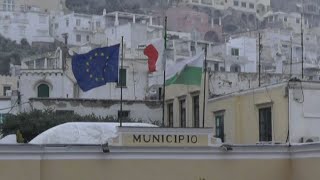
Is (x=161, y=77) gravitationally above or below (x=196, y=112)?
above

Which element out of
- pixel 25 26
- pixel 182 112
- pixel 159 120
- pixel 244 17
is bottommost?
pixel 159 120

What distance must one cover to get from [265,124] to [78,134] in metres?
7.17

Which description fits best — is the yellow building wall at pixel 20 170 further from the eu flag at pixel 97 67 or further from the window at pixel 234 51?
the window at pixel 234 51

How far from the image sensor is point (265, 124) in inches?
897

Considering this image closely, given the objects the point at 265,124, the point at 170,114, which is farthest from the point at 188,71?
the point at 170,114

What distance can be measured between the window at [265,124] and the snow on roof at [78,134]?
6076 mm

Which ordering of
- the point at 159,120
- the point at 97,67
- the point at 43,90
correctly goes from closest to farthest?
the point at 97,67 < the point at 159,120 < the point at 43,90

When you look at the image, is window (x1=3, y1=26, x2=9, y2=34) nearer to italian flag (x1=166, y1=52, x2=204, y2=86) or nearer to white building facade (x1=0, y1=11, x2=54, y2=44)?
white building facade (x1=0, y1=11, x2=54, y2=44)

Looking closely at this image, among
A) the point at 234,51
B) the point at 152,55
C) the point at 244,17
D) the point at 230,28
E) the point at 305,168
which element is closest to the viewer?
the point at 305,168

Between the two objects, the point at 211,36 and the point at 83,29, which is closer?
the point at 83,29

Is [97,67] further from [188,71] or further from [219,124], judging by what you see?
[219,124]

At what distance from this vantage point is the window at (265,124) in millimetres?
22562

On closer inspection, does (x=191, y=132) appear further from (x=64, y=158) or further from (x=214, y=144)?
(x=64, y=158)

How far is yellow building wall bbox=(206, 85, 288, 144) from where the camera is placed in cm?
2180
